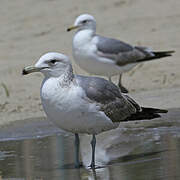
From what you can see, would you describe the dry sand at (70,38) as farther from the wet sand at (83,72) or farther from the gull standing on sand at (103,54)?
the gull standing on sand at (103,54)

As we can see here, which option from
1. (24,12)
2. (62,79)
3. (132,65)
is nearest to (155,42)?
(132,65)

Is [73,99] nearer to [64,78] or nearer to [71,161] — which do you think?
[64,78]

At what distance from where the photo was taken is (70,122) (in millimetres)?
6457

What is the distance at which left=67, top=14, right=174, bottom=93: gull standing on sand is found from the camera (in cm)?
1031

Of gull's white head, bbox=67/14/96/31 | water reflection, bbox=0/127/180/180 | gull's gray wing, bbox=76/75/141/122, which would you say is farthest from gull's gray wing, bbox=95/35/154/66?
gull's gray wing, bbox=76/75/141/122

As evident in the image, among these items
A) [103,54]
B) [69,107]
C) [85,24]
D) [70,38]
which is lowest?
[70,38]

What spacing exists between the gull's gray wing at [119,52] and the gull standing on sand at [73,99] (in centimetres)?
349

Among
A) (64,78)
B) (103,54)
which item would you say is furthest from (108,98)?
(103,54)

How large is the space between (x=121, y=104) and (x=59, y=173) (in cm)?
115

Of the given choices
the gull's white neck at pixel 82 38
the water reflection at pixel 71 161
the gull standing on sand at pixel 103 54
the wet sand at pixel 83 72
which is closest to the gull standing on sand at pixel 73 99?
the water reflection at pixel 71 161

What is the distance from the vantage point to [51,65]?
21.7 ft

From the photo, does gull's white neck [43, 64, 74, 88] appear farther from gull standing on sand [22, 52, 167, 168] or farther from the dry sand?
the dry sand

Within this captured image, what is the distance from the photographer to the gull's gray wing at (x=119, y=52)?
10.5 metres

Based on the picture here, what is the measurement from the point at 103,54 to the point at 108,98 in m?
3.53
